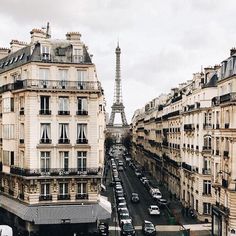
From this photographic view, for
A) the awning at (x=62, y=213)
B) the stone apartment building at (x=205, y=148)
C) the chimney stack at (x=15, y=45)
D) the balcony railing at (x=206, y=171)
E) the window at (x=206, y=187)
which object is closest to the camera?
the stone apartment building at (x=205, y=148)

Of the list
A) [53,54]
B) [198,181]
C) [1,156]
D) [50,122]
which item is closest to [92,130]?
[50,122]

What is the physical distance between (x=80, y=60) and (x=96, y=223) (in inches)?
709

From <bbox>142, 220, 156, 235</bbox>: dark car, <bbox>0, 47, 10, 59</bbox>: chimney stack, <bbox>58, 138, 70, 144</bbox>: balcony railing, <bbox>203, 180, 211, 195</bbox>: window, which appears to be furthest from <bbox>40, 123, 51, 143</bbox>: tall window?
<bbox>203, 180, 211, 195</bbox>: window

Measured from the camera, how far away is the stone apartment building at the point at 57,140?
175 ft

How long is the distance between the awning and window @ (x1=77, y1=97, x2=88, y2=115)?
10.1 meters

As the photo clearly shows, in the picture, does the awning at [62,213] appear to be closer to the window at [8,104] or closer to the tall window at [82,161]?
the tall window at [82,161]

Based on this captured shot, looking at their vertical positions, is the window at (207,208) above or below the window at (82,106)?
below

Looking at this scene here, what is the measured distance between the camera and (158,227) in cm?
6028

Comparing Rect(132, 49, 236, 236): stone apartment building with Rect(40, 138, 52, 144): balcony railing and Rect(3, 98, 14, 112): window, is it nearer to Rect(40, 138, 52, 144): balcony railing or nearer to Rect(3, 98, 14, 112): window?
Rect(40, 138, 52, 144): balcony railing

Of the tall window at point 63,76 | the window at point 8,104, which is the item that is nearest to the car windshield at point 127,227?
the tall window at point 63,76

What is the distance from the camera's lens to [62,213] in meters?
52.5

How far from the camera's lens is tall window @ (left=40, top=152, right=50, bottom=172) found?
177ft

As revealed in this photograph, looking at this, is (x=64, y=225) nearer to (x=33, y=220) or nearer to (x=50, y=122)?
(x=33, y=220)

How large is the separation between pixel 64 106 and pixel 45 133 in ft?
11.8
